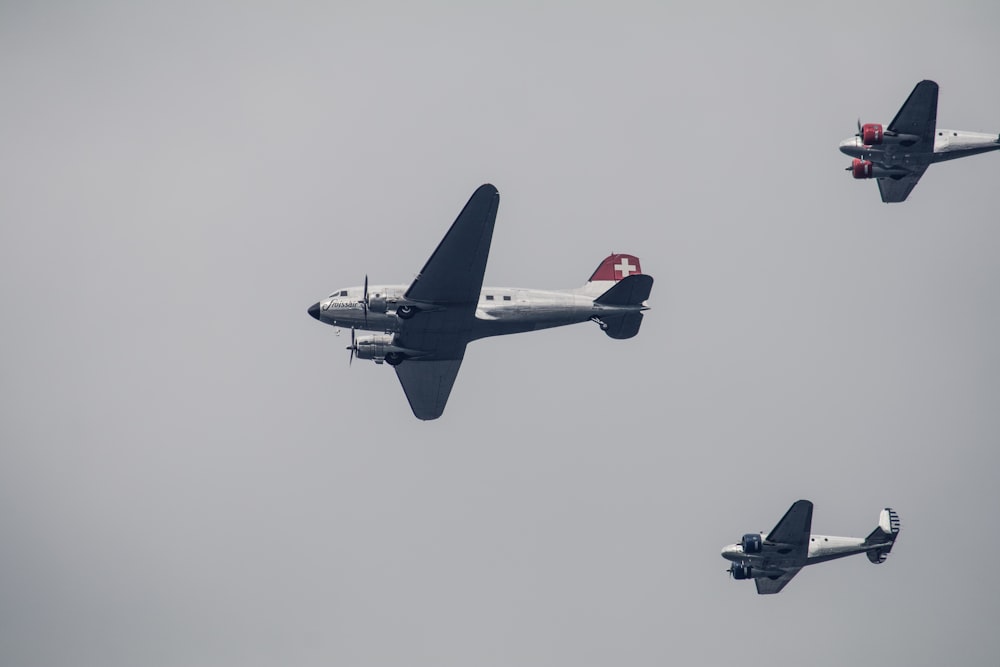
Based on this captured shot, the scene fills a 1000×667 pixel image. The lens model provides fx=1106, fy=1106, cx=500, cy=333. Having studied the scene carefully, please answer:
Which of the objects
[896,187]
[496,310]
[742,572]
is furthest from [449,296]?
[896,187]

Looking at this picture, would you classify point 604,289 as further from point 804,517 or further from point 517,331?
point 804,517

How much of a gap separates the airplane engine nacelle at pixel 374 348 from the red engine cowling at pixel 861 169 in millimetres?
27142

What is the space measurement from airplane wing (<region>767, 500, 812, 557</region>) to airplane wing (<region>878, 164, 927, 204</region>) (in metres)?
17.5

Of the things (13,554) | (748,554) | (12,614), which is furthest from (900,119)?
(13,554)

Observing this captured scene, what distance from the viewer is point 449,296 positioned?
141ft

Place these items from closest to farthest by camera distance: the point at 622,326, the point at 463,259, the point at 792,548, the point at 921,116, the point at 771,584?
the point at 463,259
the point at 622,326
the point at 792,548
the point at 921,116
the point at 771,584

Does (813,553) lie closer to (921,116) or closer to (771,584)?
(771,584)

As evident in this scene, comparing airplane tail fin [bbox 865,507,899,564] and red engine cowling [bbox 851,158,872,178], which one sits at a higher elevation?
red engine cowling [bbox 851,158,872,178]

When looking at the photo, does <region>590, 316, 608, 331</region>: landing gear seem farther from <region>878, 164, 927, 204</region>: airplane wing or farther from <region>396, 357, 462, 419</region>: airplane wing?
<region>878, 164, 927, 204</region>: airplane wing

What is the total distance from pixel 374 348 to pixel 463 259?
5.68m

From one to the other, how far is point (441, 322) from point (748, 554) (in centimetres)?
1958

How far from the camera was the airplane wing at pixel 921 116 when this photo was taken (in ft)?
172

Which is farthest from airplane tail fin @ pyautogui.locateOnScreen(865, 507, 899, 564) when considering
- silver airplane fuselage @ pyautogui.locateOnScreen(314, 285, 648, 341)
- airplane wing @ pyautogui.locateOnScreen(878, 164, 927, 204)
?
silver airplane fuselage @ pyautogui.locateOnScreen(314, 285, 648, 341)

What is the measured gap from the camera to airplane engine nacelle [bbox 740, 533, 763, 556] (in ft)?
170
